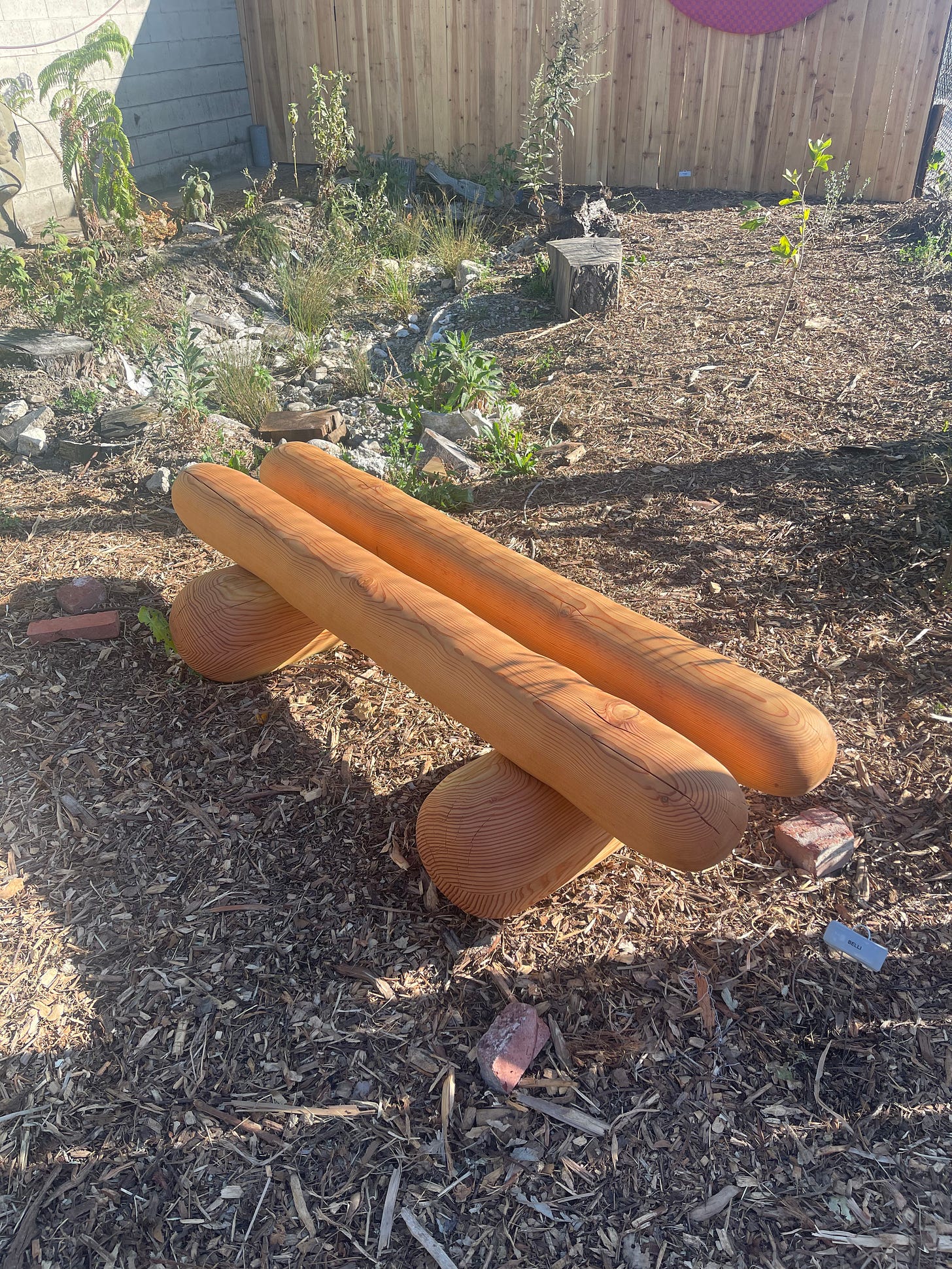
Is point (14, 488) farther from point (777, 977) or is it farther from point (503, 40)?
point (503, 40)

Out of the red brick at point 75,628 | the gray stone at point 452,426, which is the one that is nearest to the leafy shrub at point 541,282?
the gray stone at point 452,426

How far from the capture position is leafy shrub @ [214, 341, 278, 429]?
477 cm

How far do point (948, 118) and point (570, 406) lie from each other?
9.46 metres

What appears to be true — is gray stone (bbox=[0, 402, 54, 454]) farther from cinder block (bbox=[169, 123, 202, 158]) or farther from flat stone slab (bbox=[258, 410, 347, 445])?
cinder block (bbox=[169, 123, 202, 158])

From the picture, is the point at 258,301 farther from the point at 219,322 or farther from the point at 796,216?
the point at 796,216

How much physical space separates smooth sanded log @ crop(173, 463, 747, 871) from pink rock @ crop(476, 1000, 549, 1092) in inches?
12.3

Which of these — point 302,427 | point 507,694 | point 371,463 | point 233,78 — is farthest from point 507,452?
point 233,78

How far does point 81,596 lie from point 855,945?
8.92 ft

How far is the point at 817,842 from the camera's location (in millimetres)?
2234

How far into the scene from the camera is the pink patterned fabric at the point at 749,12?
26.2ft

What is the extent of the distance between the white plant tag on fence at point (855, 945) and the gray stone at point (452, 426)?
311 centimetres

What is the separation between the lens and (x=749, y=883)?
2211 millimetres

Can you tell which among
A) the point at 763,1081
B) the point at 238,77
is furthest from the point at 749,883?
the point at 238,77

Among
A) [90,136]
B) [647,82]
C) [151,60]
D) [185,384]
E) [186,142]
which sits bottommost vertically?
[185,384]
